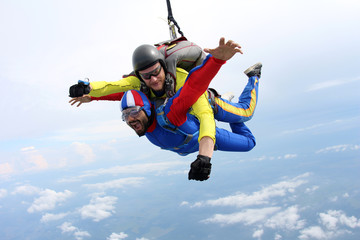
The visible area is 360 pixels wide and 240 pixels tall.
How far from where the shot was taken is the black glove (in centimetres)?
233

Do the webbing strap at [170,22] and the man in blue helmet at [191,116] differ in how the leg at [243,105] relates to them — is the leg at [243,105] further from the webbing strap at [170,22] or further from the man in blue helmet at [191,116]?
the webbing strap at [170,22]

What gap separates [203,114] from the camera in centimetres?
281

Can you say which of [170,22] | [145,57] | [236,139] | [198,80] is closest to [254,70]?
[236,139]

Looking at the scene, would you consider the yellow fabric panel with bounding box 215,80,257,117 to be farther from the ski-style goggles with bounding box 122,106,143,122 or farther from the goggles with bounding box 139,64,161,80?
the ski-style goggles with bounding box 122,106,143,122

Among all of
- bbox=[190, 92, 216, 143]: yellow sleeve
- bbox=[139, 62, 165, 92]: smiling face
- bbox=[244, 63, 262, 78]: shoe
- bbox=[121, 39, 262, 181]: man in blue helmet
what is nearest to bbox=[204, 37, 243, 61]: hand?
bbox=[121, 39, 262, 181]: man in blue helmet

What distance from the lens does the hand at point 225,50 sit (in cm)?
218

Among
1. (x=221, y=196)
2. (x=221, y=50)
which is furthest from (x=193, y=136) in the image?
(x=221, y=196)

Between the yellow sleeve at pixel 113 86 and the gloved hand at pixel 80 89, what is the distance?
63 mm

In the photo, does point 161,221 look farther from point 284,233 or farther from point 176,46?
point 176,46

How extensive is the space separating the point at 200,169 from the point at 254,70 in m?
2.38

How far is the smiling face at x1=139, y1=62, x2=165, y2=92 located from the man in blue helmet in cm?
15

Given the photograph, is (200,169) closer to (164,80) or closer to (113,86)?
(164,80)

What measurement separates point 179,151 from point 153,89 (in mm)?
1001

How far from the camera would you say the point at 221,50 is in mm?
2252
